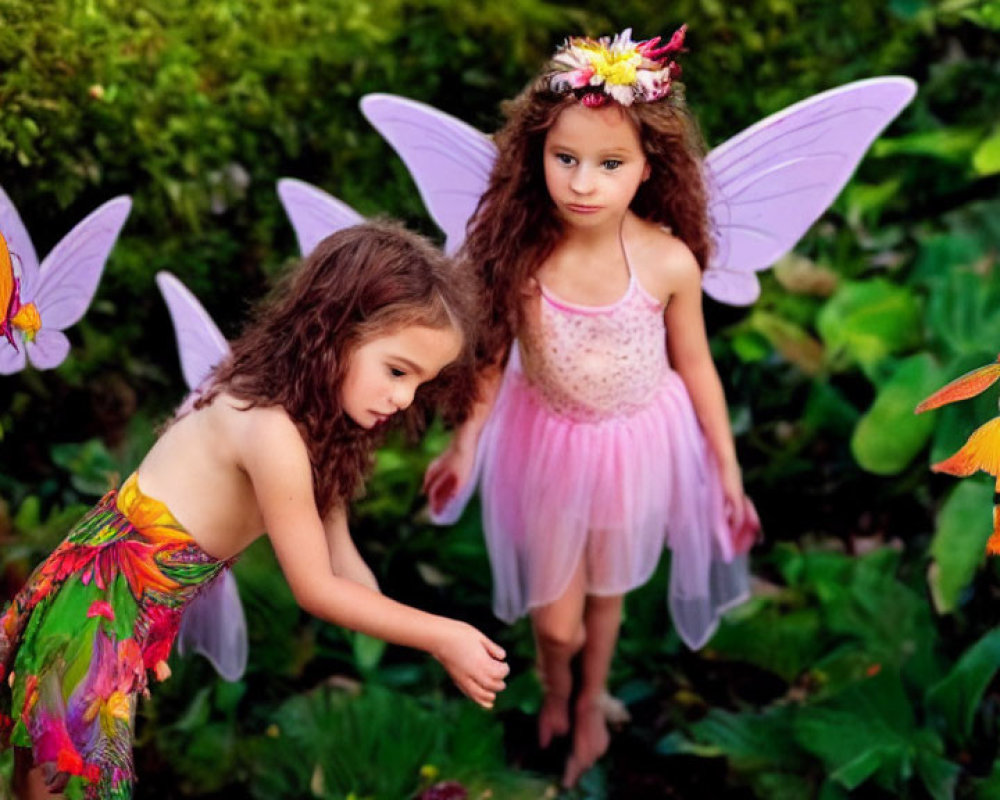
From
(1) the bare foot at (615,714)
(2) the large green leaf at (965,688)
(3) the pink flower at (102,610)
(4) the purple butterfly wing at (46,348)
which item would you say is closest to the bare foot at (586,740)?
(1) the bare foot at (615,714)

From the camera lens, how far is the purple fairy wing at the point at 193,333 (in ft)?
7.47

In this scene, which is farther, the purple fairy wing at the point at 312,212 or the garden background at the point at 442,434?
the garden background at the point at 442,434

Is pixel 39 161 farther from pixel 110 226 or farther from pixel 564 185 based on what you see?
pixel 564 185

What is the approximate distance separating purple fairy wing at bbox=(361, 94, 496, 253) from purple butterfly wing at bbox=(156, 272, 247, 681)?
46cm

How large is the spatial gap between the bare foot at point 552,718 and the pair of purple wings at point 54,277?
121cm

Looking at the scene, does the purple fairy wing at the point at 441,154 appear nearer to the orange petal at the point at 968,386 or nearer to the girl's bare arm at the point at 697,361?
the girl's bare arm at the point at 697,361

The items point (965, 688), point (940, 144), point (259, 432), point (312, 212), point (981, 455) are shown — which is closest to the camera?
point (981, 455)

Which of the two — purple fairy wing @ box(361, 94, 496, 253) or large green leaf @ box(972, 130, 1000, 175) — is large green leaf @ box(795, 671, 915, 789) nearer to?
purple fairy wing @ box(361, 94, 496, 253)

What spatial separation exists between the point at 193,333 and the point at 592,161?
2.53ft

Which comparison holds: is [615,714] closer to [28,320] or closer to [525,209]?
[525,209]

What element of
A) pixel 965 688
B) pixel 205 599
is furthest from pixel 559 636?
pixel 965 688

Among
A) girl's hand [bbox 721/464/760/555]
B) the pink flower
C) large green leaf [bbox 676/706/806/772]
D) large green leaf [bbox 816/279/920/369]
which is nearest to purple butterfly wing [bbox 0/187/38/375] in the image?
the pink flower

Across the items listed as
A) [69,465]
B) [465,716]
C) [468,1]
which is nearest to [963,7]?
[468,1]

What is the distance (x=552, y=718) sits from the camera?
271cm
